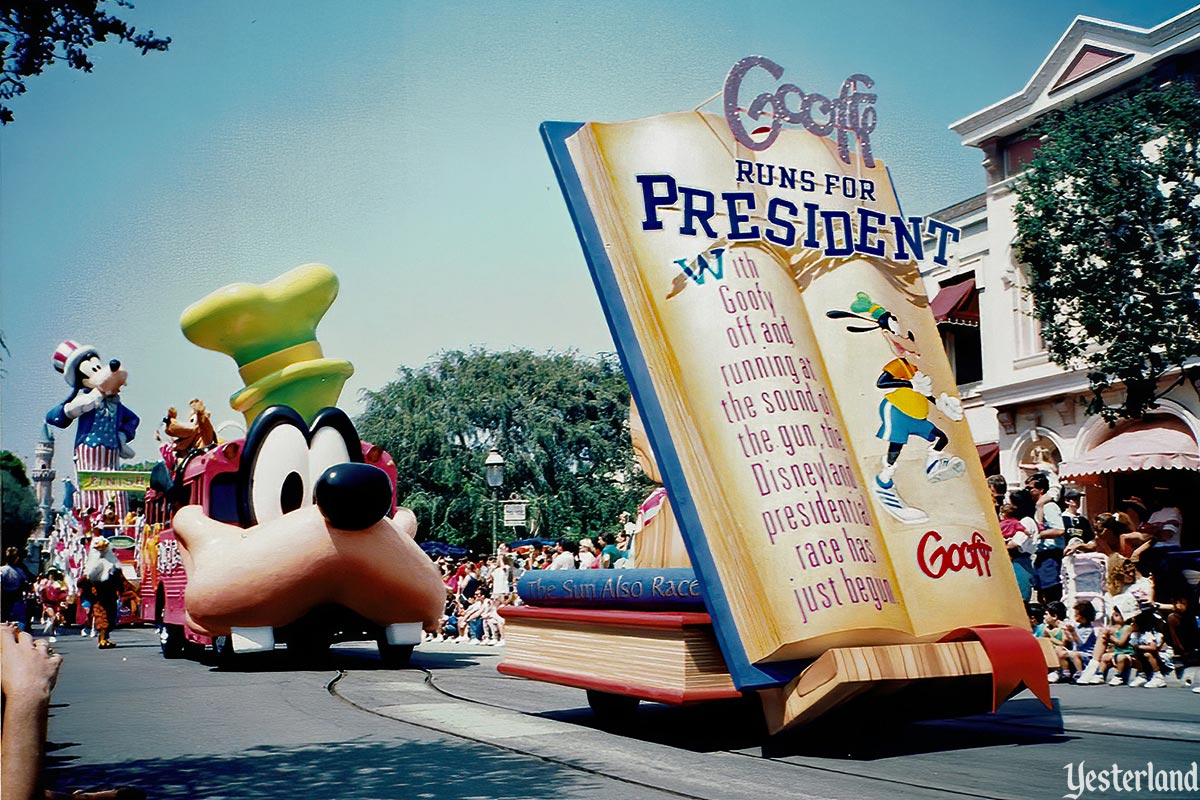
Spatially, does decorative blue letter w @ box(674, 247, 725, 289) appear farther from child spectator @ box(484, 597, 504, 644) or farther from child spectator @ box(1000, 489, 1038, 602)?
child spectator @ box(484, 597, 504, 644)

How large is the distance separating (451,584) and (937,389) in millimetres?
18058

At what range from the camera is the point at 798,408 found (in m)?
7.34

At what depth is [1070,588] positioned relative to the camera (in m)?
12.2

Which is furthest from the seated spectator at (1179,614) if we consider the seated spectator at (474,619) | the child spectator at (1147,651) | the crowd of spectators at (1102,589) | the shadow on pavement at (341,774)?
the seated spectator at (474,619)

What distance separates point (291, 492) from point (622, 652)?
7.47 metres

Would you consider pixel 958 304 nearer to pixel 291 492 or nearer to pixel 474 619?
pixel 474 619

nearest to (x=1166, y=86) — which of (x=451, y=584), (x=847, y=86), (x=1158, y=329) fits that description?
(x=1158, y=329)

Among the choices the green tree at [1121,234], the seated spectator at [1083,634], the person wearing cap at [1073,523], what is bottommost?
the seated spectator at [1083,634]

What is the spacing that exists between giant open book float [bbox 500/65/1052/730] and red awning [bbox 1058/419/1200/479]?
10349 millimetres

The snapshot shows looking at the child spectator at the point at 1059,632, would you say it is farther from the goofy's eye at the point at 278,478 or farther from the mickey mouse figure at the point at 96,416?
the mickey mouse figure at the point at 96,416

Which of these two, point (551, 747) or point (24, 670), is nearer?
point (24, 670)

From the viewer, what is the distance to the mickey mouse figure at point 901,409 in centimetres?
750

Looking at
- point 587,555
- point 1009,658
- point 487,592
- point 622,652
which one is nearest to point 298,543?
point 587,555

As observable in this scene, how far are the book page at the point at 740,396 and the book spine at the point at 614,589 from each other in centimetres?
47
